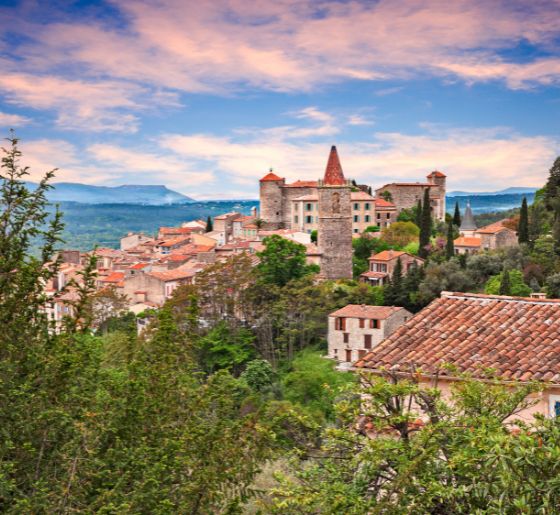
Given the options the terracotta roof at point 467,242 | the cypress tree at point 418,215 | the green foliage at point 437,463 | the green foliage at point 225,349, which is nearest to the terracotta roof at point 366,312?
the green foliage at point 225,349

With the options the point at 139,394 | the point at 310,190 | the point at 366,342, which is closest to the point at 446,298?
the point at 139,394

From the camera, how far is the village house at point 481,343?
9219mm

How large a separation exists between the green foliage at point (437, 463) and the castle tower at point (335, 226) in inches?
1844

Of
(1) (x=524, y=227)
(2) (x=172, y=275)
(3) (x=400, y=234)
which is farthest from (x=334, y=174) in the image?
(2) (x=172, y=275)

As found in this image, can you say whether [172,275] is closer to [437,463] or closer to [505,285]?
[505,285]

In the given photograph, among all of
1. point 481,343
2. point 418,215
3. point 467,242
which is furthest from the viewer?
point 418,215

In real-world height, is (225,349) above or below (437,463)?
below

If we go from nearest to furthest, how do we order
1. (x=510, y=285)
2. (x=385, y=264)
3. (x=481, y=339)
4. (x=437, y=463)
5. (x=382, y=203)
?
(x=437, y=463) → (x=481, y=339) → (x=510, y=285) → (x=385, y=264) → (x=382, y=203)

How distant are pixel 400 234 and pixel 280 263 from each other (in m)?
18.2

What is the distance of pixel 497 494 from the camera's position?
5.76 m

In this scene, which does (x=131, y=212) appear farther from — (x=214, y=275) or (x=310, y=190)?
(x=214, y=275)

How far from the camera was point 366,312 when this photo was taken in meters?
42.2

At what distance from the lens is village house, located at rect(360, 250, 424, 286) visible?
52875mm

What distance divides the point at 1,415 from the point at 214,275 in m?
37.9
